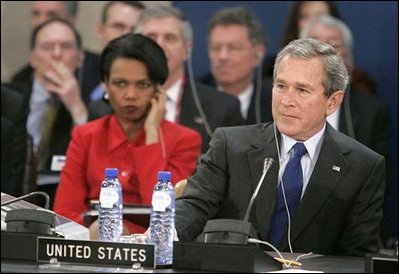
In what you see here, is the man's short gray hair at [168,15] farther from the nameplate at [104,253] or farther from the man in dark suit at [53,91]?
the nameplate at [104,253]

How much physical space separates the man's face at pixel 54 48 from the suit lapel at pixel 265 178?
3468 millimetres

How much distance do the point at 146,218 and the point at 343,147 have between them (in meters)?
1.12

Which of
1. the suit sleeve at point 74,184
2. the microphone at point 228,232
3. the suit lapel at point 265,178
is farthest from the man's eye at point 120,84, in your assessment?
the microphone at point 228,232

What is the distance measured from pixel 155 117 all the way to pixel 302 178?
182cm

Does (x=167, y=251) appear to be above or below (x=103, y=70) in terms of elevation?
below

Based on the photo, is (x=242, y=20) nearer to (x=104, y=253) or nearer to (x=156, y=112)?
(x=156, y=112)

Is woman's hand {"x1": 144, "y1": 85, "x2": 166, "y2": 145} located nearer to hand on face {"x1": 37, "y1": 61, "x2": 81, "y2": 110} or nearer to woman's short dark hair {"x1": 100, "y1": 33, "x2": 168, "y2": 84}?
woman's short dark hair {"x1": 100, "y1": 33, "x2": 168, "y2": 84}

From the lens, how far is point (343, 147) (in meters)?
4.18

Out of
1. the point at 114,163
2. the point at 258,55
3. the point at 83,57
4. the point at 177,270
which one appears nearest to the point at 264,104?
the point at 258,55

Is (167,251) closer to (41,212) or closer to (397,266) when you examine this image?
(41,212)

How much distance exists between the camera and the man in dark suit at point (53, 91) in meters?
7.32

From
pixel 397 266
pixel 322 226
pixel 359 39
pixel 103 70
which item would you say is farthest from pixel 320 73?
pixel 359 39

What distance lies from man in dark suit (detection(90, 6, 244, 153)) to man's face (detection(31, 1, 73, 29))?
2.01 feet

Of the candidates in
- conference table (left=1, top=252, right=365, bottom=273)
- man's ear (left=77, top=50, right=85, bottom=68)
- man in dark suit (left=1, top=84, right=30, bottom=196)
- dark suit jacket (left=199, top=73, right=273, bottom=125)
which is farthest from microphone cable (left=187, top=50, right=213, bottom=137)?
conference table (left=1, top=252, right=365, bottom=273)
